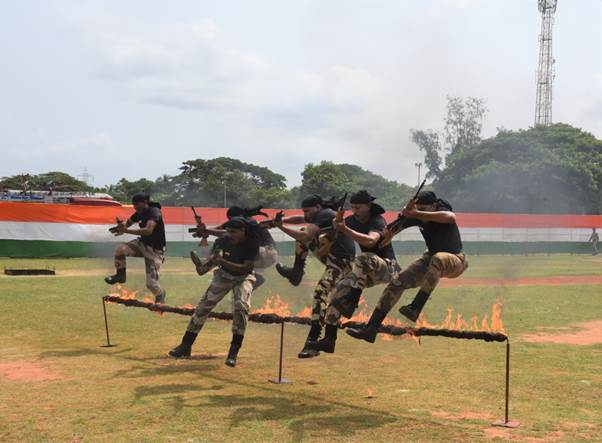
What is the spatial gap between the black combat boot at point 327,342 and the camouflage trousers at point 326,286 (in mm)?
765

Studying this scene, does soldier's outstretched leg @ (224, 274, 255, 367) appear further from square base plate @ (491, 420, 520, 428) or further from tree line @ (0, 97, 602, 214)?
tree line @ (0, 97, 602, 214)

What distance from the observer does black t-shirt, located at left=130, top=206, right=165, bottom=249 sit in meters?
13.1

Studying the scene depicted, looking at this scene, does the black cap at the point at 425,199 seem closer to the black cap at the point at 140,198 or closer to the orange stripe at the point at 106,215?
Result: the black cap at the point at 140,198

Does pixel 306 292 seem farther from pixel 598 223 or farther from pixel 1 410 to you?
pixel 598 223

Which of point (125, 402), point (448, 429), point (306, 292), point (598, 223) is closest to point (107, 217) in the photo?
point (306, 292)

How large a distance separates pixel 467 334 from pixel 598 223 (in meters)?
46.5

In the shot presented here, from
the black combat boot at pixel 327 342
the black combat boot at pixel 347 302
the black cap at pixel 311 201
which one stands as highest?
the black cap at pixel 311 201

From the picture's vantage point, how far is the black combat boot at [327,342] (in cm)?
852

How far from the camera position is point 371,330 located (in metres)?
8.21

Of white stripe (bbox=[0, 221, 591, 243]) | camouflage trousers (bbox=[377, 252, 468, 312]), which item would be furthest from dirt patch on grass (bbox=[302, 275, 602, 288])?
camouflage trousers (bbox=[377, 252, 468, 312])

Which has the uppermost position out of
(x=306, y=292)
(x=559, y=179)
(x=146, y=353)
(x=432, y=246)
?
(x=559, y=179)

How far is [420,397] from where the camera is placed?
8.42 meters

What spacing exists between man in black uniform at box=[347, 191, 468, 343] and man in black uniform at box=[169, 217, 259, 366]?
7.43 ft

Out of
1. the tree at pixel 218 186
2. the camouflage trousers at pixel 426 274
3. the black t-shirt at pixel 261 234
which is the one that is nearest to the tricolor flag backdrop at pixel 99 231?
the tree at pixel 218 186
